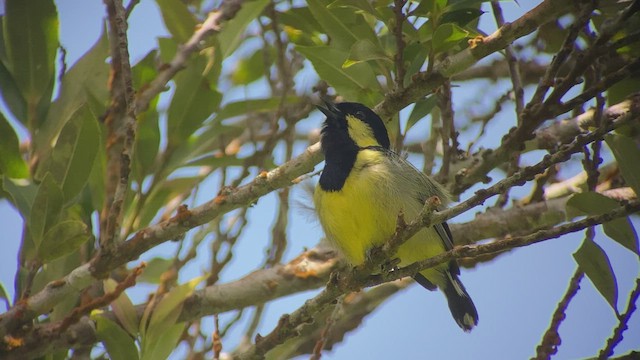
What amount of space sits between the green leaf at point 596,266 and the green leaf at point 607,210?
14cm

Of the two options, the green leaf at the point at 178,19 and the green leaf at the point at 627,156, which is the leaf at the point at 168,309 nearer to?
the green leaf at the point at 178,19

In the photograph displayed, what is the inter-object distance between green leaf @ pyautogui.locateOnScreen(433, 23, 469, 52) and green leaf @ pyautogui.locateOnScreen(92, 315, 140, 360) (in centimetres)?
196

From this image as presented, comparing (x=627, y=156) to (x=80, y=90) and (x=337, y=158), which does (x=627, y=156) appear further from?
(x=80, y=90)

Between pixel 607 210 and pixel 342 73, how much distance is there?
4.73 feet

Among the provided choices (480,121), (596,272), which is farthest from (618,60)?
(480,121)

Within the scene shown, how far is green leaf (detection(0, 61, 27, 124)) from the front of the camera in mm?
3596

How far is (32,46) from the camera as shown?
142 inches

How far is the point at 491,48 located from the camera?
10.1 feet

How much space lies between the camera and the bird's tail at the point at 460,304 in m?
4.00

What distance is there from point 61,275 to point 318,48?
1760 mm

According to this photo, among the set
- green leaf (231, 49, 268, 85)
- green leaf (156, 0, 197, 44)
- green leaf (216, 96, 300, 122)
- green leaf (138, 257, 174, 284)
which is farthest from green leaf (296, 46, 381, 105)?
green leaf (231, 49, 268, 85)

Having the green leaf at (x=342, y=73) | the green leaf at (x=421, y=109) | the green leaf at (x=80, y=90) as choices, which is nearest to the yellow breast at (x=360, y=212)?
the green leaf at (x=421, y=109)

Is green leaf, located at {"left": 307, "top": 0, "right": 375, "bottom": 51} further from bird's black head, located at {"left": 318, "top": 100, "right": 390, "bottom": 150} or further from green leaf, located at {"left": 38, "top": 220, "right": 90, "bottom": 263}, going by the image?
green leaf, located at {"left": 38, "top": 220, "right": 90, "bottom": 263}

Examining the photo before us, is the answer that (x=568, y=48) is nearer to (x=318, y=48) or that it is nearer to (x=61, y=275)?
(x=318, y=48)
